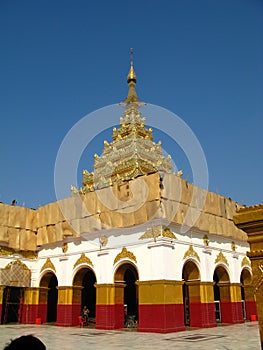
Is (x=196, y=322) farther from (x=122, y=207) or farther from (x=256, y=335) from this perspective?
(x=122, y=207)

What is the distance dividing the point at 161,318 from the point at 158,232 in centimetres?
389

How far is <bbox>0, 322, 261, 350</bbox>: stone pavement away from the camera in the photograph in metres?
12.8

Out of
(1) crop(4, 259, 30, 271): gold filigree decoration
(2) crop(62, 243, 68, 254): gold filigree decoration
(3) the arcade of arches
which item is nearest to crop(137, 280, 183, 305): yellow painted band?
(3) the arcade of arches

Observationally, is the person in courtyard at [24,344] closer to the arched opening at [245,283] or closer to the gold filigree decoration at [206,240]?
the gold filigree decoration at [206,240]

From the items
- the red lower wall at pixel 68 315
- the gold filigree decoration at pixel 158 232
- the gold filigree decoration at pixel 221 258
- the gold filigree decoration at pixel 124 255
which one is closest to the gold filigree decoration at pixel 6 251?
the red lower wall at pixel 68 315

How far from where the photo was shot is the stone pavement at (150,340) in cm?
1280

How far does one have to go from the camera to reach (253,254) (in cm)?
666

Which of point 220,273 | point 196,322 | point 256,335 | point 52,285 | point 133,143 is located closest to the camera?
point 256,335

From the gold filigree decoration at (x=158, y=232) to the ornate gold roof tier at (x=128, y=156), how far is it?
343 inches

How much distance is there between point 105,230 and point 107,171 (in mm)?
9621

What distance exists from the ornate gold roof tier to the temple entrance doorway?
9298 millimetres

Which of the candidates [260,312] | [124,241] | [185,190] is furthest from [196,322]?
[260,312]

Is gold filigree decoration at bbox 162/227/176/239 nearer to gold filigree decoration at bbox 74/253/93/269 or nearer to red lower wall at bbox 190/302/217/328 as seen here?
red lower wall at bbox 190/302/217/328

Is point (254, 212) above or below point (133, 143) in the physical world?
below
